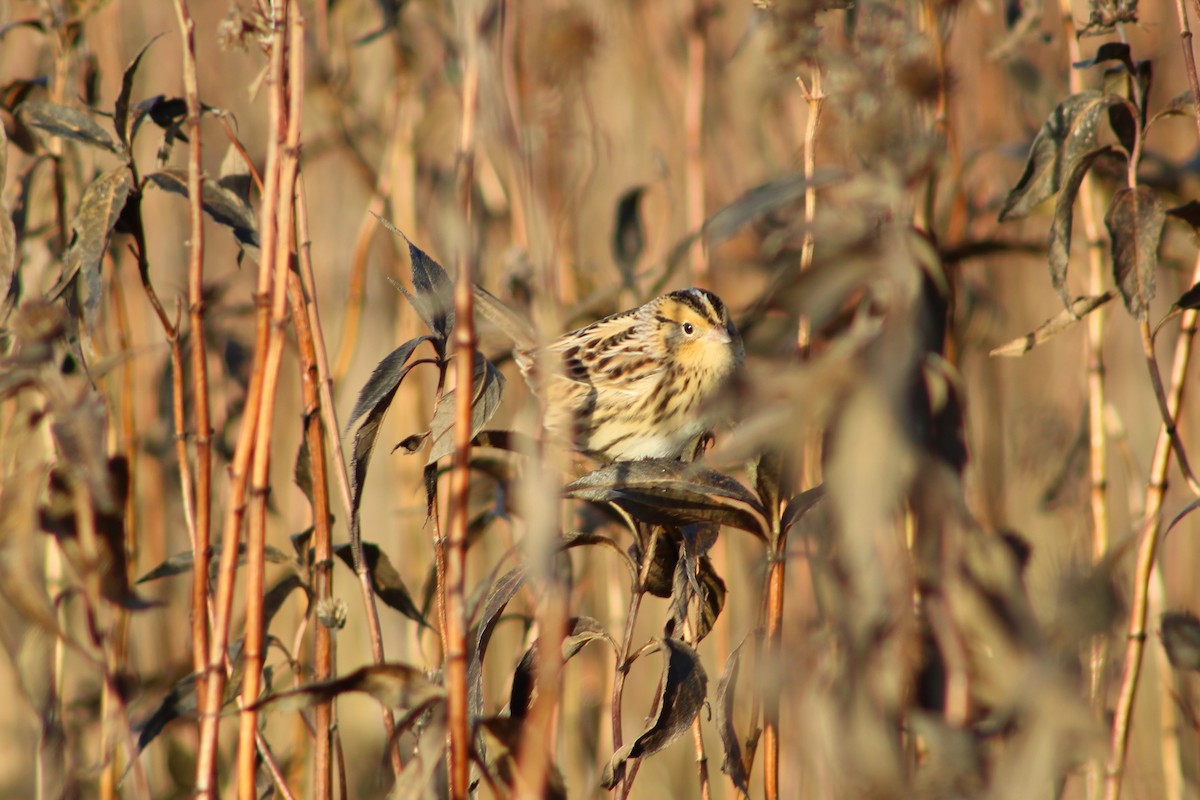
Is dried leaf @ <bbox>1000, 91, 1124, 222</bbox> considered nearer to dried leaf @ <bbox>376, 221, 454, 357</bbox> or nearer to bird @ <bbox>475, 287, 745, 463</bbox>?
dried leaf @ <bbox>376, 221, 454, 357</bbox>

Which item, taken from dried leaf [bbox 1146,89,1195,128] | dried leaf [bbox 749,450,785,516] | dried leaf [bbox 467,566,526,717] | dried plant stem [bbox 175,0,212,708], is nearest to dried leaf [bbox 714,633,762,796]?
dried leaf [bbox 749,450,785,516]

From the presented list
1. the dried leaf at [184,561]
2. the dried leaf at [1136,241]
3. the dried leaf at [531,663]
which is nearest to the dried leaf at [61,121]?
the dried leaf at [184,561]

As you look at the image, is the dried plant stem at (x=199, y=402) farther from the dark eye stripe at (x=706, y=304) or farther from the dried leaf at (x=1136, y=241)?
the dark eye stripe at (x=706, y=304)

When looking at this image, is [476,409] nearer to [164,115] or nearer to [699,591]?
[699,591]

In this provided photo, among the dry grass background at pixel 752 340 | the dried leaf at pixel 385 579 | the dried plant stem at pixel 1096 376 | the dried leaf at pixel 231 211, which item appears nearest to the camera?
the dry grass background at pixel 752 340

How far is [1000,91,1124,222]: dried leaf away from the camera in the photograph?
1523 millimetres

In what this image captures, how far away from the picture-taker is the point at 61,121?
4.86ft

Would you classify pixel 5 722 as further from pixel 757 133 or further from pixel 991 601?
pixel 991 601

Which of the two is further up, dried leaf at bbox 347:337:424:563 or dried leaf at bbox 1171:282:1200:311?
dried leaf at bbox 1171:282:1200:311

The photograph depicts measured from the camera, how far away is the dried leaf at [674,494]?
1210mm

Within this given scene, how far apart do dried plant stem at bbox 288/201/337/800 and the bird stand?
1.06 m

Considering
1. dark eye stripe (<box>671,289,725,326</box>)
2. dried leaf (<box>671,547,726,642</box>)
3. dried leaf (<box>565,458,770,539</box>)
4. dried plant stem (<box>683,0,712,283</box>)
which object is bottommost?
dried leaf (<box>671,547,726,642</box>)

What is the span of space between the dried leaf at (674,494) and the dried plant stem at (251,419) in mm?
369

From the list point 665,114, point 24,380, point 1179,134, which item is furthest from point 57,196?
point 1179,134
